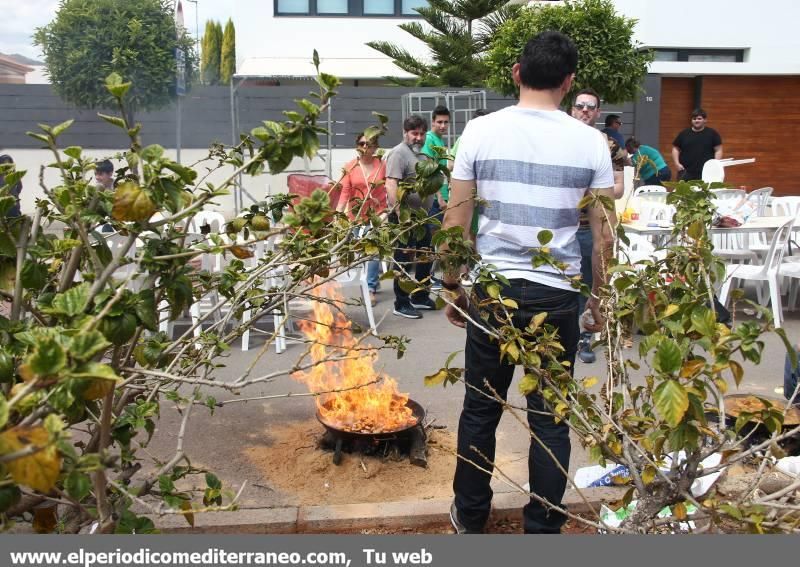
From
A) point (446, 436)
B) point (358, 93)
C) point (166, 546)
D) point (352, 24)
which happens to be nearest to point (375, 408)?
point (446, 436)

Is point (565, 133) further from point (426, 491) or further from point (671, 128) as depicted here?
point (671, 128)

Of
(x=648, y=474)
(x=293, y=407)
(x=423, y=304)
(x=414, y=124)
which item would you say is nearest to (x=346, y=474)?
(x=293, y=407)

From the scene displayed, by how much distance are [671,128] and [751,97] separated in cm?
229

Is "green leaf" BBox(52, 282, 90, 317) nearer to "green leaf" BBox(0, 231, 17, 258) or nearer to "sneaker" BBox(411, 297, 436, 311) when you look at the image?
"green leaf" BBox(0, 231, 17, 258)

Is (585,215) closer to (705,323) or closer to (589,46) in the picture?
(705,323)

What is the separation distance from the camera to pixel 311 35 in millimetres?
22578

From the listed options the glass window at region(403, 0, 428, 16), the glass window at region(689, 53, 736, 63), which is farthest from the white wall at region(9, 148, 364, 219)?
the glass window at region(689, 53, 736, 63)

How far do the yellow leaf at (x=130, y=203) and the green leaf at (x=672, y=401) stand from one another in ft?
4.13

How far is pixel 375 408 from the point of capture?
418 centimetres

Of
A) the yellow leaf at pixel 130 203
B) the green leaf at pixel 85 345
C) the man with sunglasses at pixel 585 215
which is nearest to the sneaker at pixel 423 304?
the man with sunglasses at pixel 585 215

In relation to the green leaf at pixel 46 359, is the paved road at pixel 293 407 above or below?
below

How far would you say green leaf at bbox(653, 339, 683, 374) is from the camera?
5.78ft

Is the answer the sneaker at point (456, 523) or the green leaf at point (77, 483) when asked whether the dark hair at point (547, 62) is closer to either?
the sneaker at point (456, 523)

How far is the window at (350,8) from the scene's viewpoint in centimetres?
2277
